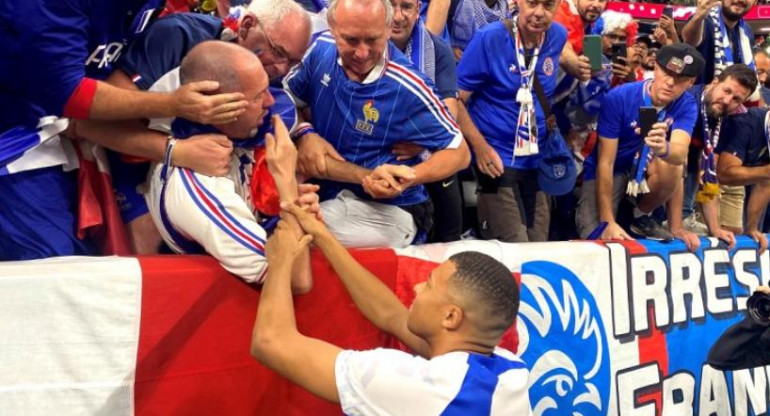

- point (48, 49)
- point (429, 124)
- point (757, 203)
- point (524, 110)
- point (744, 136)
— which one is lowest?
point (757, 203)

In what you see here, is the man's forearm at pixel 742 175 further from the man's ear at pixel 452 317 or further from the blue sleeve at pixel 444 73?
the man's ear at pixel 452 317

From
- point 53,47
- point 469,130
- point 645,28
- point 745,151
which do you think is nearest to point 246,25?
point 53,47

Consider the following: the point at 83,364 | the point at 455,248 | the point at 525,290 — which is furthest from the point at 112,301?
the point at 525,290

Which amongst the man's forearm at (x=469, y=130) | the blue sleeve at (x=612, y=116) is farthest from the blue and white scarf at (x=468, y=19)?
the man's forearm at (x=469, y=130)

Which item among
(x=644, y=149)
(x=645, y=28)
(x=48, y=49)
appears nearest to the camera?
(x=48, y=49)

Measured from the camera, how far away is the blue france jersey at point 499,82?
4.48m

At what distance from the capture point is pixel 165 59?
9.23 ft

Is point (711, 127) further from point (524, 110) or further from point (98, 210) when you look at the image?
point (98, 210)

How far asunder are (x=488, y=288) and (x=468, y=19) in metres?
3.31

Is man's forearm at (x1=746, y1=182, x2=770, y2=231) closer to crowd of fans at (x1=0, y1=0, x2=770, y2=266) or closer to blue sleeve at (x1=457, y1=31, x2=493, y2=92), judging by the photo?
crowd of fans at (x1=0, y1=0, x2=770, y2=266)

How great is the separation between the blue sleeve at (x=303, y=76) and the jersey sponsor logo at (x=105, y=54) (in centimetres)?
80

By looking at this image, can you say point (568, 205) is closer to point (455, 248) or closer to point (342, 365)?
point (455, 248)

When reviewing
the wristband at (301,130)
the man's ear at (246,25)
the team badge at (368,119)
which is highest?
the man's ear at (246,25)

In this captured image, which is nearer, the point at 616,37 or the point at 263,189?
the point at 263,189
